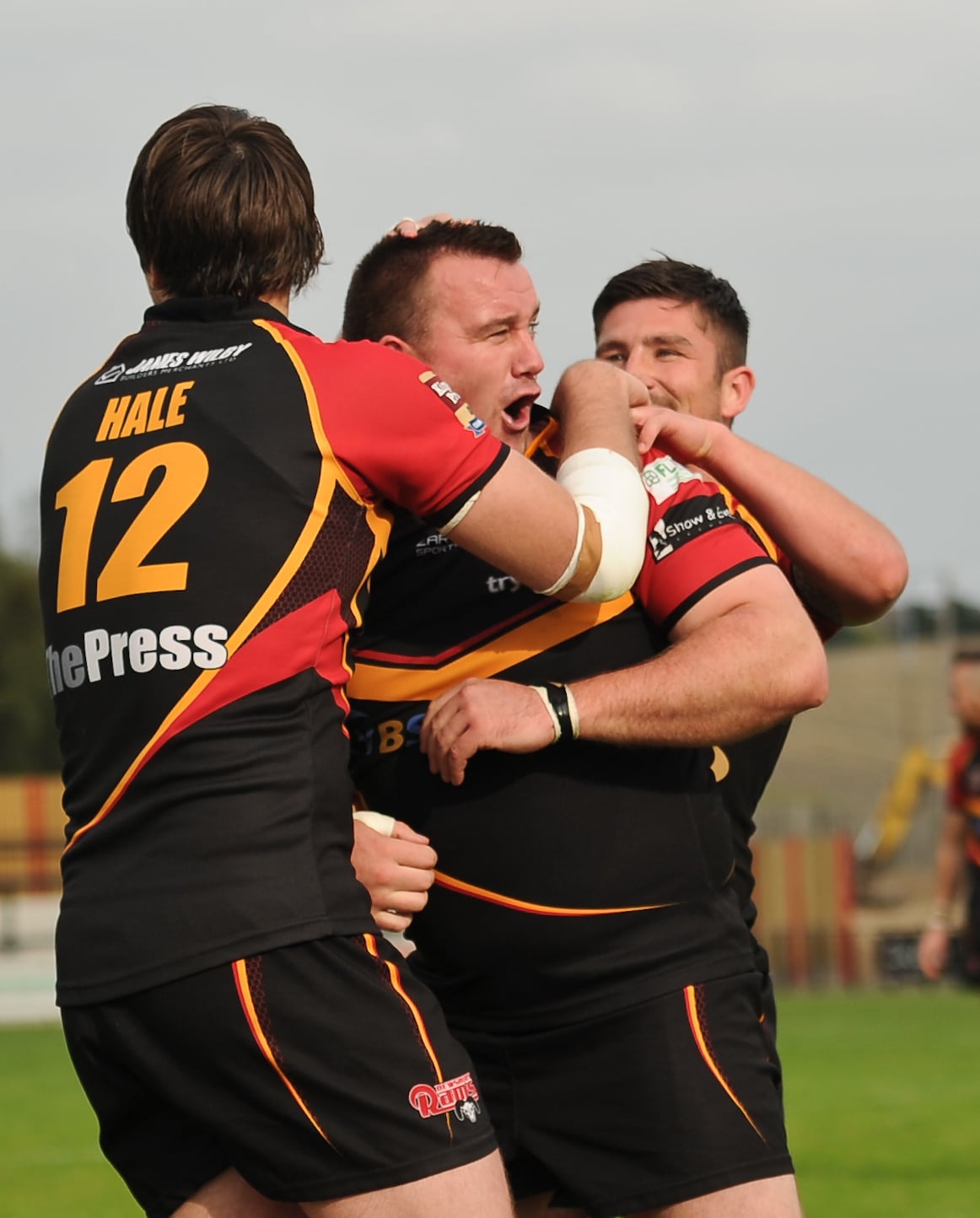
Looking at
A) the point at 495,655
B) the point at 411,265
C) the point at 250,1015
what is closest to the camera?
the point at 250,1015

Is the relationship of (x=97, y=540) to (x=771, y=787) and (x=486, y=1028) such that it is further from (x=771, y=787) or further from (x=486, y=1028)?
(x=771, y=787)

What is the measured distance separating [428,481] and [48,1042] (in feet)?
58.3

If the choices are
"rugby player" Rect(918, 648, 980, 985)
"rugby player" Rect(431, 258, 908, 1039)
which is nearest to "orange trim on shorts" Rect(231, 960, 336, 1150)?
"rugby player" Rect(431, 258, 908, 1039)

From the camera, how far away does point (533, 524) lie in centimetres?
317

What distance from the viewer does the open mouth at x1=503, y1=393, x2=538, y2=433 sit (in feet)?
12.8

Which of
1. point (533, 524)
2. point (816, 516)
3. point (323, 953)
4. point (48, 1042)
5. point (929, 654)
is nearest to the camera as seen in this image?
point (323, 953)

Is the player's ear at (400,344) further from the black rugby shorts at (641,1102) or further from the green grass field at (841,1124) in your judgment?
the green grass field at (841,1124)

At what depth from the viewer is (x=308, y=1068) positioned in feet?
9.64

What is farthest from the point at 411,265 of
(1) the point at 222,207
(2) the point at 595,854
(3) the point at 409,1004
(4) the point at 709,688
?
(3) the point at 409,1004

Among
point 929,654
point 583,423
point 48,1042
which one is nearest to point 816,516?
point 583,423

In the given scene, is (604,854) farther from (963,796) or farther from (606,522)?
(963,796)

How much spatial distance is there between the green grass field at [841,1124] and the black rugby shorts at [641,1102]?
5.54 metres

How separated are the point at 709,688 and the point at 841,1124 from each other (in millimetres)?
9709

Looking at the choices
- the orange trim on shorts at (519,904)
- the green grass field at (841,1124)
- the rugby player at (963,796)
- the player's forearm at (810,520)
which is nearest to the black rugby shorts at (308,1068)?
the orange trim on shorts at (519,904)
